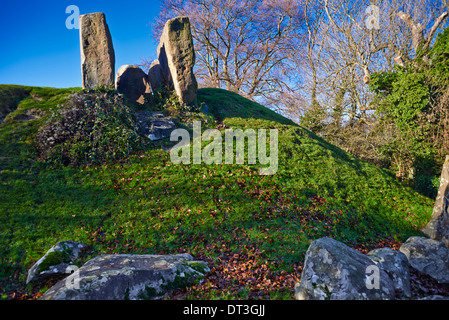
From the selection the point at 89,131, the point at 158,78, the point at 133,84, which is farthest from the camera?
the point at 158,78

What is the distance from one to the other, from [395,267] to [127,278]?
18.6ft

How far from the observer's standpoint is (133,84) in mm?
13438

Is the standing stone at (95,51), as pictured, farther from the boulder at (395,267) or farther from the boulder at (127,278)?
the boulder at (395,267)

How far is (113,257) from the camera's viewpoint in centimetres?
542

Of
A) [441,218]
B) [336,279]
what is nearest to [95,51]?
[336,279]

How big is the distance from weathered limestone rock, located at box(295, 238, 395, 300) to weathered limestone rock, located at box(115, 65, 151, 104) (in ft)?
37.5

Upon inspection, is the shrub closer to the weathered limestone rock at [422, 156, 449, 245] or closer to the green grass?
the green grass

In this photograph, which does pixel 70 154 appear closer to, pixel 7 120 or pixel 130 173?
pixel 130 173

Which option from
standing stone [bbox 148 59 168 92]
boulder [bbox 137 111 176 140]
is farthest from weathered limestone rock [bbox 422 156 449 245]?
standing stone [bbox 148 59 168 92]

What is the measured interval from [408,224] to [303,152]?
4.69m

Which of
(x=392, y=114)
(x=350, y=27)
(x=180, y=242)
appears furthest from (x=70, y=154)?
(x=350, y=27)

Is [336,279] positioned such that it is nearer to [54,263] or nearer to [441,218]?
[54,263]
